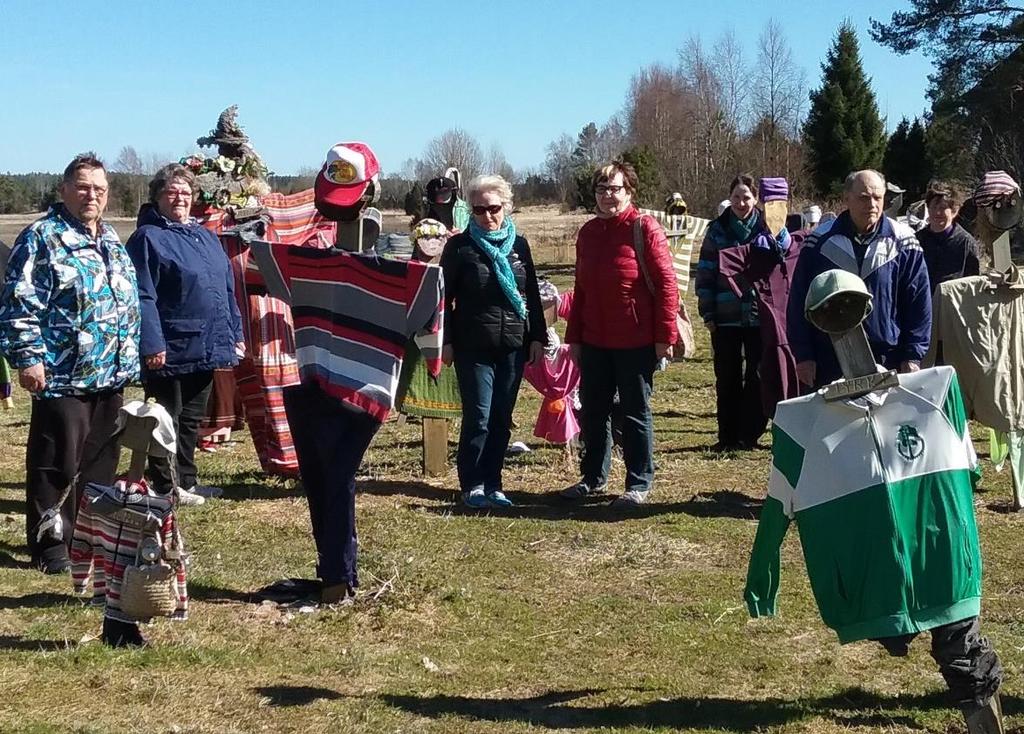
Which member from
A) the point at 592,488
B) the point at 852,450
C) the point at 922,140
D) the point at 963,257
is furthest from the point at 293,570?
the point at 922,140

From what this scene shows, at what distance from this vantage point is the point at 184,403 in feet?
21.0

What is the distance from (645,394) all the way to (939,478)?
3.22 m

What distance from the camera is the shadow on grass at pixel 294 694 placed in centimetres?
397

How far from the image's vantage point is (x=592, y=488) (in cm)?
698

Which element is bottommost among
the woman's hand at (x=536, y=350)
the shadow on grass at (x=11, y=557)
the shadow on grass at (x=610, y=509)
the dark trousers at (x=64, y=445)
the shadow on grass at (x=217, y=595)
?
the shadow on grass at (x=217, y=595)

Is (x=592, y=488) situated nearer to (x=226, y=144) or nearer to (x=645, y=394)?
(x=645, y=394)

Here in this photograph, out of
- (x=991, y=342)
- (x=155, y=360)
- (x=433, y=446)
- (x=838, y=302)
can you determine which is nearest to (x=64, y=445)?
(x=155, y=360)

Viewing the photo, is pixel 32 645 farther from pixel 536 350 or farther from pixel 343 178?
pixel 536 350

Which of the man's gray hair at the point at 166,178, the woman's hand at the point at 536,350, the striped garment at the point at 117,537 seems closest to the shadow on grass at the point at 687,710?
the striped garment at the point at 117,537

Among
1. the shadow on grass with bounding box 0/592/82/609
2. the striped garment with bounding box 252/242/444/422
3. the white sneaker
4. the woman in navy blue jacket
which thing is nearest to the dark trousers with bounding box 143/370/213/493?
the woman in navy blue jacket

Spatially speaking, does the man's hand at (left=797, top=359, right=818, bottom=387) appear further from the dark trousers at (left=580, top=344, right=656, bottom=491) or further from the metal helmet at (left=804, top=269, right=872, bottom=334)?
the metal helmet at (left=804, top=269, right=872, bottom=334)

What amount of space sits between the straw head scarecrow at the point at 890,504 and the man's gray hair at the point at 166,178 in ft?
12.7

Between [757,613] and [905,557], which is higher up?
[905,557]

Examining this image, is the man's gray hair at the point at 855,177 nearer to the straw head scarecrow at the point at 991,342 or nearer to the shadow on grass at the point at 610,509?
the straw head scarecrow at the point at 991,342
